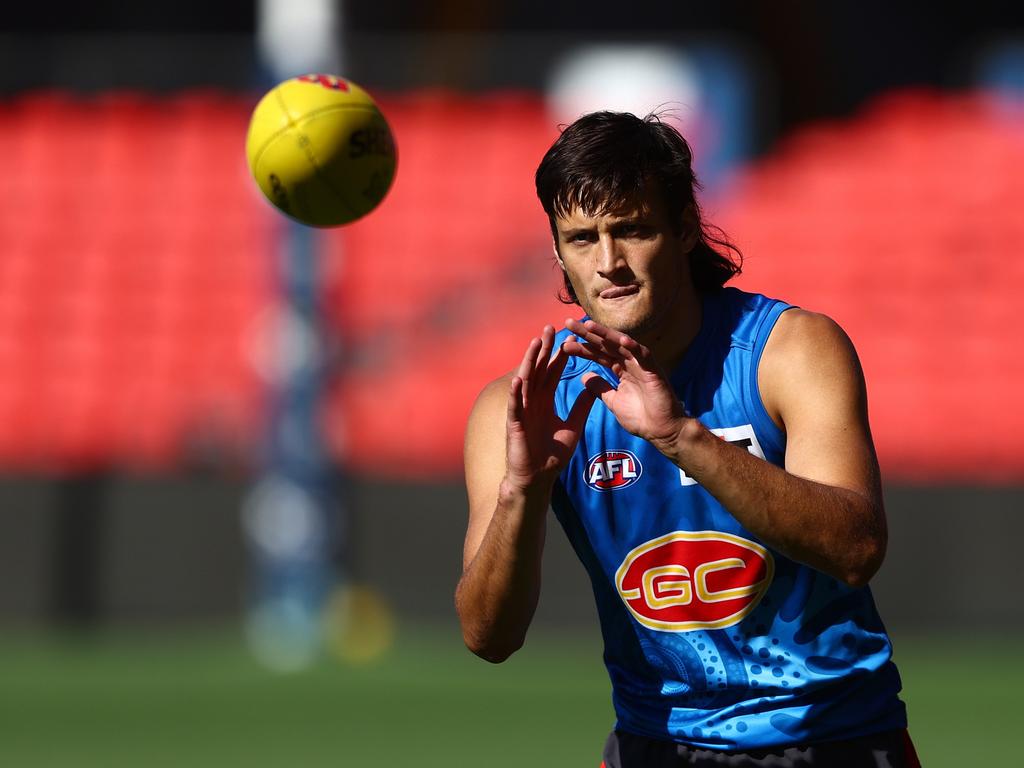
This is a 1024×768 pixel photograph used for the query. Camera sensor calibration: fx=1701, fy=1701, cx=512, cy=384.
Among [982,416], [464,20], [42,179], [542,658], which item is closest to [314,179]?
[542,658]

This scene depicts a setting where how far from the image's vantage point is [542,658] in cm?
1199

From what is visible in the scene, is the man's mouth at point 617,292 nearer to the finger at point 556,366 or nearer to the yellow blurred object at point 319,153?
the finger at point 556,366

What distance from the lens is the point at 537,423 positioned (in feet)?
12.0

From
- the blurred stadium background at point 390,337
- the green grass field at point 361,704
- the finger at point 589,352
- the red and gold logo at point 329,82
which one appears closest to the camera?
the finger at point 589,352

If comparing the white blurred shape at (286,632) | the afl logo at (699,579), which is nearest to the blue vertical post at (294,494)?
the white blurred shape at (286,632)

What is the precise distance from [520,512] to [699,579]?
1.39ft

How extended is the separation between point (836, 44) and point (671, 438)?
56.1 feet

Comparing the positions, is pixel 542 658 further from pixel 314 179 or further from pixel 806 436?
pixel 806 436

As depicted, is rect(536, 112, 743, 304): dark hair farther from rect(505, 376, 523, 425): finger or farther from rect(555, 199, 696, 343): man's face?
rect(505, 376, 523, 425): finger

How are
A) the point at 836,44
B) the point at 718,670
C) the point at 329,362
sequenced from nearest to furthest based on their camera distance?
the point at 718,670 < the point at 329,362 < the point at 836,44

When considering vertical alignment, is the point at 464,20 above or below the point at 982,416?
above

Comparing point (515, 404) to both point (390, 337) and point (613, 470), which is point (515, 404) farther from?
point (390, 337)

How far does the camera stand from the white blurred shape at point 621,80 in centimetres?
1639

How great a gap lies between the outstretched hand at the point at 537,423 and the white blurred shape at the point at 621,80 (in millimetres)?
12752
